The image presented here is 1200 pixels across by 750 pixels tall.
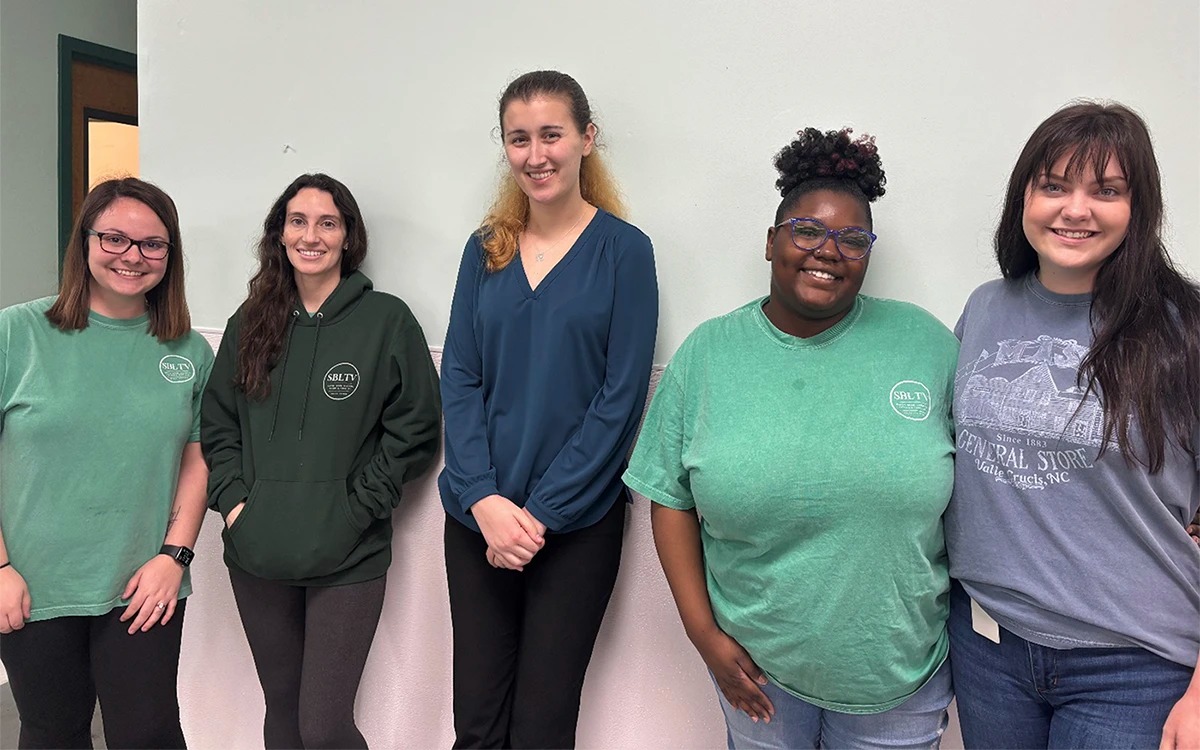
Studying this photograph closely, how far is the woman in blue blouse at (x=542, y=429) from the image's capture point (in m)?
1.57

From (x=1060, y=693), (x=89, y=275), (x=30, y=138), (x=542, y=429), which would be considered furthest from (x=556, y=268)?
(x=30, y=138)

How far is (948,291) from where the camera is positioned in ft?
5.43

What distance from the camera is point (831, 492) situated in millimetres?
1210

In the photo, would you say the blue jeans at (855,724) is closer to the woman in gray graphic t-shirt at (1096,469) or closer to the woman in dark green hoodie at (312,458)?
the woman in gray graphic t-shirt at (1096,469)

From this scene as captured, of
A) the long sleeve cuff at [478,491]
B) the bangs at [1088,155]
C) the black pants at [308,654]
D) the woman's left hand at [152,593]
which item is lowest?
the black pants at [308,654]

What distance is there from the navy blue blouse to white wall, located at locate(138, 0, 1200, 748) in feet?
0.82

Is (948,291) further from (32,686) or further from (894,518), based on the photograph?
(32,686)

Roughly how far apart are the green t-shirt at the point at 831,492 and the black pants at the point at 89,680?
1.26 m

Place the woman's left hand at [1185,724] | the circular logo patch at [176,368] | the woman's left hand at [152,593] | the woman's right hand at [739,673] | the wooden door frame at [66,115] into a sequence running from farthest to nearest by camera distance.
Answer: the wooden door frame at [66,115], the circular logo patch at [176,368], the woman's left hand at [152,593], the woman's right hand at [739,673], the woman's left hand at [1185,724]

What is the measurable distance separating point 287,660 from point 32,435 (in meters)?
0.74

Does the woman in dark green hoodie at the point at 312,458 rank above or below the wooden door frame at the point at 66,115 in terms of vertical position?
below

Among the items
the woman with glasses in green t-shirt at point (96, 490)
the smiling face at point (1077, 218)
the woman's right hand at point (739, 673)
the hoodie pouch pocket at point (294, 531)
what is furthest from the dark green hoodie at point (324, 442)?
the smiling face at point (1077, 218)

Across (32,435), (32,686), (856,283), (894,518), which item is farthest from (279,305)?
(894,518)

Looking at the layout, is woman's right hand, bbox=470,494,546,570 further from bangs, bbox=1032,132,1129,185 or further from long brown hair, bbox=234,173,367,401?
bangs, bbox=1032,132,1129,185
